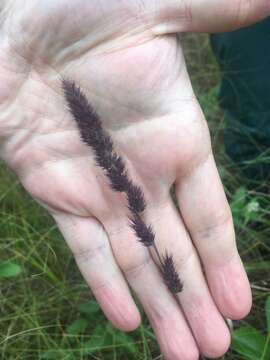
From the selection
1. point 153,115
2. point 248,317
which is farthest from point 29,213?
point 248,317

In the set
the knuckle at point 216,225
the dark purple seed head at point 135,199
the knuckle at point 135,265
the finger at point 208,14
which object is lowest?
the knuckle at point 135,265

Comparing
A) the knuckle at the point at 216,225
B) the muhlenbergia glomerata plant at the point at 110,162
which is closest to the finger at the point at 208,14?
the muhlenbergia glomerata plant at the point at 110,162

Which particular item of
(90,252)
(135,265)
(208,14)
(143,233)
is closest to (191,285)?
(135,265)

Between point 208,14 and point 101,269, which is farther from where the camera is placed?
point 101,269

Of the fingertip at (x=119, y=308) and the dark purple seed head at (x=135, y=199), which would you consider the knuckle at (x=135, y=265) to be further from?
the dark purple seed head at (x=135, y=199)

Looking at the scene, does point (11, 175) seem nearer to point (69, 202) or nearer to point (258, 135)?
point (69, 202)

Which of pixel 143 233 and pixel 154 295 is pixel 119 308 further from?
pixel 143 233

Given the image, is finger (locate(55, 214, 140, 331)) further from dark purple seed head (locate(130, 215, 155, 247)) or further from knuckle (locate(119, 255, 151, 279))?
dark purple seed head (locate(130, 215, 155, 247))
